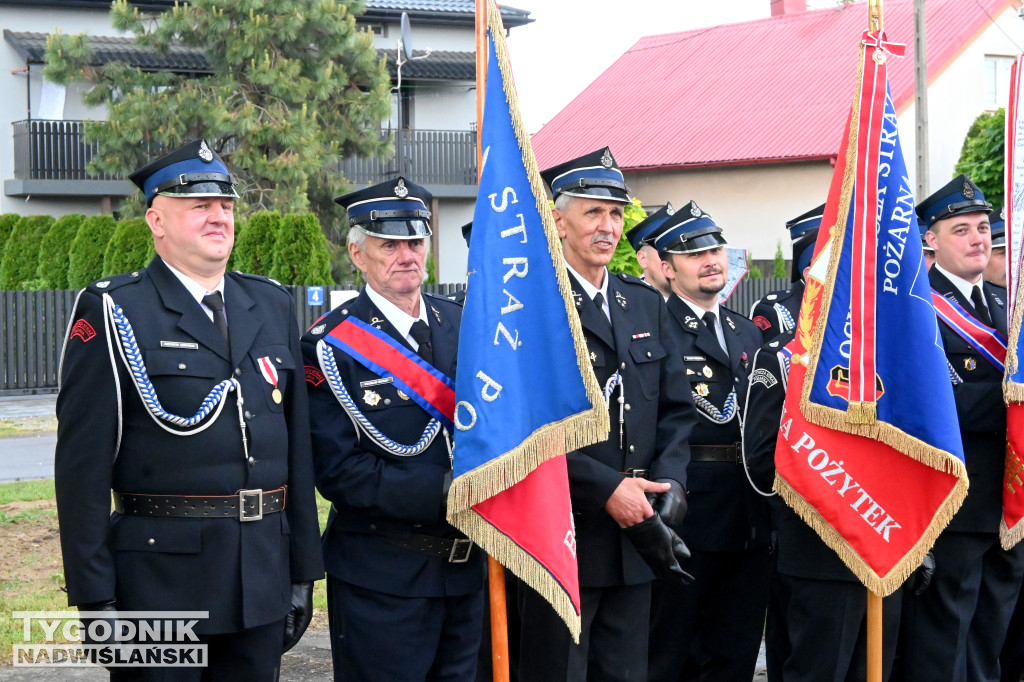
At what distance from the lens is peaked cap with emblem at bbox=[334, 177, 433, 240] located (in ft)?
13.7

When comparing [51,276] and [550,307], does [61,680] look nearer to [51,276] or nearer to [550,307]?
[550,307]

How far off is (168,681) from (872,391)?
2.53 m

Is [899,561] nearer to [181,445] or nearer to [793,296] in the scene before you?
[793,296]

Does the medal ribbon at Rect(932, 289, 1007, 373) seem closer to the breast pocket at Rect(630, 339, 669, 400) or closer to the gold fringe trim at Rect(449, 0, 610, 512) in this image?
the breast pocket at Rect(630, 339, 669, 400)

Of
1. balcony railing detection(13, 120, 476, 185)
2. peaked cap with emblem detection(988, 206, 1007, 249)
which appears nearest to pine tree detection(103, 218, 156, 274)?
balcony railing detection(13, 120, 476, 185)

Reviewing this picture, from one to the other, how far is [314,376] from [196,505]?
668 millimetres

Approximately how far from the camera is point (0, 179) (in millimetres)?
22875

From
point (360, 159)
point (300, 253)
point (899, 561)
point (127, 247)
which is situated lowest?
point (899, 561)

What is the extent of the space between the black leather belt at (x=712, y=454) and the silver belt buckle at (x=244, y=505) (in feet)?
7.17

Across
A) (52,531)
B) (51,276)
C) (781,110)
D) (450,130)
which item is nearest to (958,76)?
(781,110)

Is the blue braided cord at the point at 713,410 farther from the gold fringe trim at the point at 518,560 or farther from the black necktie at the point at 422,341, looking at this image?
the gold fringe trim at the point at 518,560

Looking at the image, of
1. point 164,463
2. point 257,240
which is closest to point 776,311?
point 164,463

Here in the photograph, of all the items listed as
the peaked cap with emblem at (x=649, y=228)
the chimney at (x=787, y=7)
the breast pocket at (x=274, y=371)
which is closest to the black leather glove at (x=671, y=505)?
the breast pocket at (x=274, y=371)

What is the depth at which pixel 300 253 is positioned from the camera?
59.0 ft
